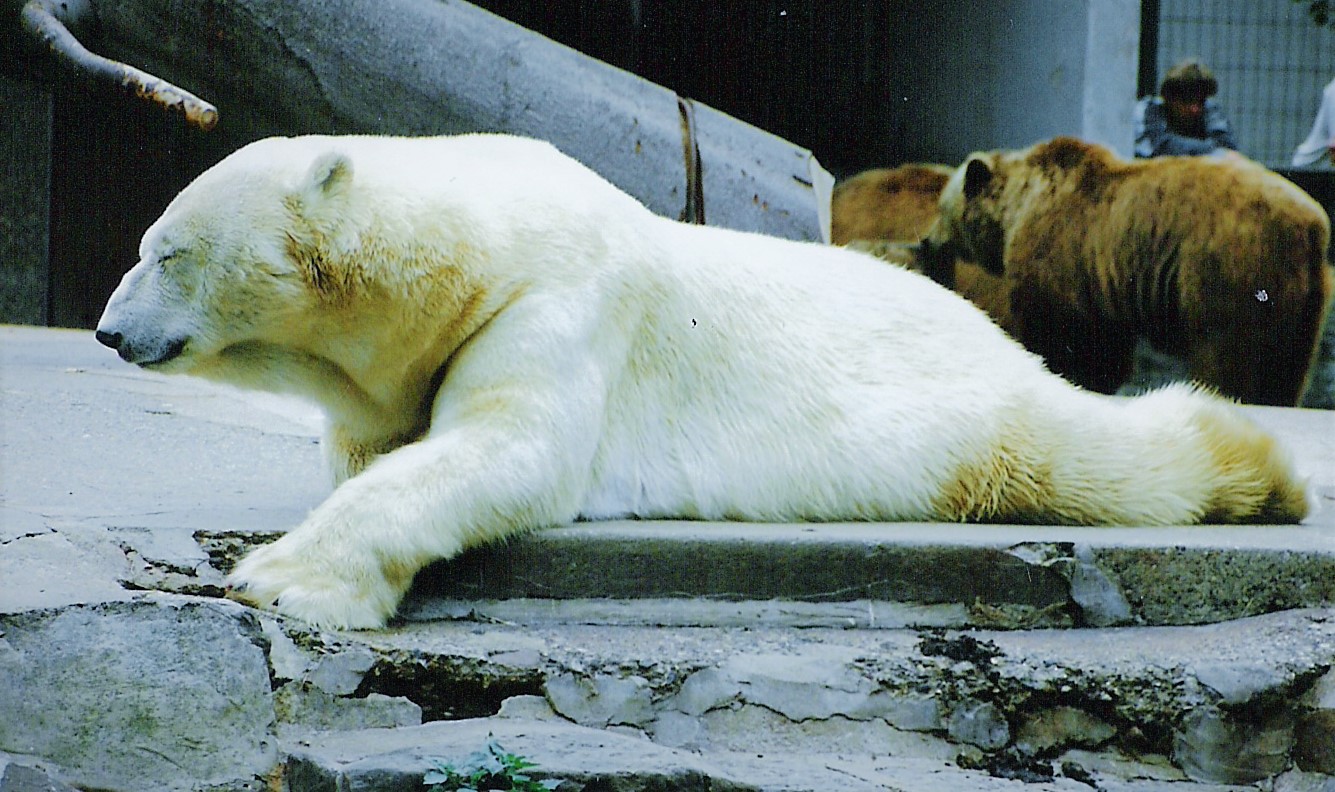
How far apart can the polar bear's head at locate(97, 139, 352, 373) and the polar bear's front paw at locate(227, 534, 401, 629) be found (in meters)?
0.35

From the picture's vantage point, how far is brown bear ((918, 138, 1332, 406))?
17.3ft

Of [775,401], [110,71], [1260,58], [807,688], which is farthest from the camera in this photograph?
[1260,58]

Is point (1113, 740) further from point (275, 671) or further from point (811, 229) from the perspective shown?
point (811, 229)

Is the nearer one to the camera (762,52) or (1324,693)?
(1324,693)

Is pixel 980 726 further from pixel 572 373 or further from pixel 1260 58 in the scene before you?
pixel 1260 58

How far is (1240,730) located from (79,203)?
14.4 feet

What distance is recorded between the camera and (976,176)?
6.00 m

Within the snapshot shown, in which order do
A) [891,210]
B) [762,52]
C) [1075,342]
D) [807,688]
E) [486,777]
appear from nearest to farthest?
[486,777] → [807,688] → [1075,342] → [762,52] → [891,210]

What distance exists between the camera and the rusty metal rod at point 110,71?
2.70m

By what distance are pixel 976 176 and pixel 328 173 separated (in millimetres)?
4350

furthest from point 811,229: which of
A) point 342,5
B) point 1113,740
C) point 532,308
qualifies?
point 1113,740

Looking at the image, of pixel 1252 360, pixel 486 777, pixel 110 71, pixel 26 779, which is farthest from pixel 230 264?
pixel 1252 360

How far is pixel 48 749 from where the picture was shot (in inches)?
69.4

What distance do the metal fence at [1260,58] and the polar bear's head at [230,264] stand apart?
19.0 feet
